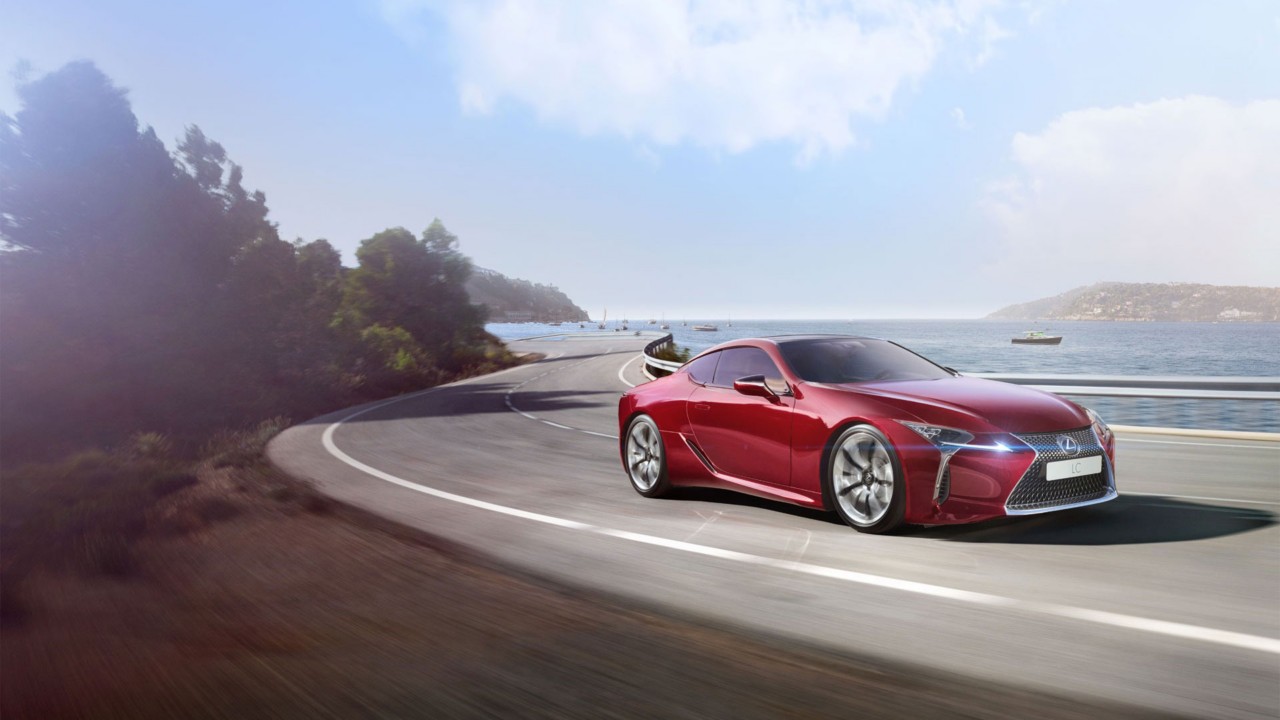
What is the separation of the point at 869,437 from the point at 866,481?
Answer: 0.33 m

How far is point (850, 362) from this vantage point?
7.10 metres

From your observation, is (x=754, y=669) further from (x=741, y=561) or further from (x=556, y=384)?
(x=556, y=384)

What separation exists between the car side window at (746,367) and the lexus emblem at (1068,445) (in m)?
1.96

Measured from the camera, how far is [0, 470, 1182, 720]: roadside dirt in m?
3.30

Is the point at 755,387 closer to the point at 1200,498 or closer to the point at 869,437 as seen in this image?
the point at 869,437

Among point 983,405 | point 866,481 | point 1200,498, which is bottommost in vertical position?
point 1200,498

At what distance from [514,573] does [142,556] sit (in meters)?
2.78

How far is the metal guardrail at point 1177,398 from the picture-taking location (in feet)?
38.5

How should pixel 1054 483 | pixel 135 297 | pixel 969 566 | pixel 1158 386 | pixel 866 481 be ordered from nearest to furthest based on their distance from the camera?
pixel 969 566 → pixel 1054 483 → pixel 866 481 → pixel 1158 386 → pixel 135 297

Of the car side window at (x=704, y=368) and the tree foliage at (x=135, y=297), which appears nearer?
the car side window at (x=704, y=368)

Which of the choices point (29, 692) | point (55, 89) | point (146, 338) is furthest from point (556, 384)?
point (29, 692)

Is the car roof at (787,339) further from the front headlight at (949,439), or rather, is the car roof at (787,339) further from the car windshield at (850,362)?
the front headlight at (949,439)

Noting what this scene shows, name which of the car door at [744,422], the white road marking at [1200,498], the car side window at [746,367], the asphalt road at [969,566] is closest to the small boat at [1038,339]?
the asphalt road at [969,566]

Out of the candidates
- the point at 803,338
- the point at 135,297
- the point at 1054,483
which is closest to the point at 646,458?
the point at 803,338
